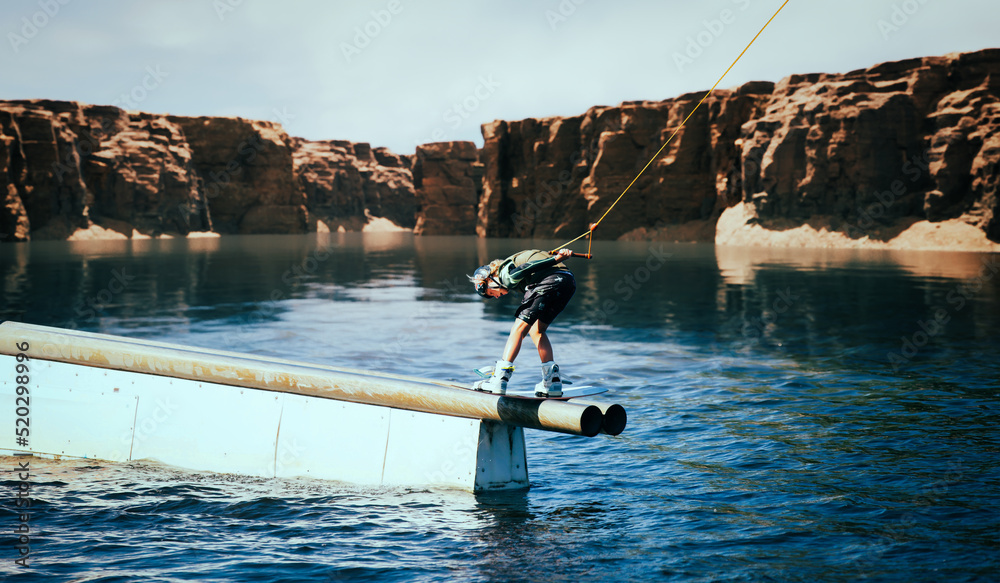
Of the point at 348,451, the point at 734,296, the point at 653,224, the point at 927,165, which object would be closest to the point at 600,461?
the point at 348,451

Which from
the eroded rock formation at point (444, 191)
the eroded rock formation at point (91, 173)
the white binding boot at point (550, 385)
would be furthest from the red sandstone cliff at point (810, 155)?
the white binding boot at point (550, 385)

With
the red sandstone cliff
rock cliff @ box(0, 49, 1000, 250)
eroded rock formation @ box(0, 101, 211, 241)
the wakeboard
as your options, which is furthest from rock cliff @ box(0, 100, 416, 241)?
the wakeboard

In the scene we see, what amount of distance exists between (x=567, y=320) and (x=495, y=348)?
7.03m

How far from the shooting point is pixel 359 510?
8.87 meters

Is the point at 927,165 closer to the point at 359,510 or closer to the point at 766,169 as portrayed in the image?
the point at 766,169

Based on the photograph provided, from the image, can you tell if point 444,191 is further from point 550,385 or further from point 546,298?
point 550,385

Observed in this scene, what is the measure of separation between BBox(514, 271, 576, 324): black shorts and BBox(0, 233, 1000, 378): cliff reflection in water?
39.6ft

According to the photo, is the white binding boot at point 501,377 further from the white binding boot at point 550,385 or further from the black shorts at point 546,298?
the black shorts at point 546,298

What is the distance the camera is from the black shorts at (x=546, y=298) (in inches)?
372

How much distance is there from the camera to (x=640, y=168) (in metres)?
132

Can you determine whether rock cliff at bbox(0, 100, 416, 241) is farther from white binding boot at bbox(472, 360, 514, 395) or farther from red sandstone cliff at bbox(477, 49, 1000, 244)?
white binding boot at bbox(472, 360, 514, 395)

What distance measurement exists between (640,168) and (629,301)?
339 ft

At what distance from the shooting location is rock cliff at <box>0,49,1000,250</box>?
87812mm

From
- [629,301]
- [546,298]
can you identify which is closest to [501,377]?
[546,298]
